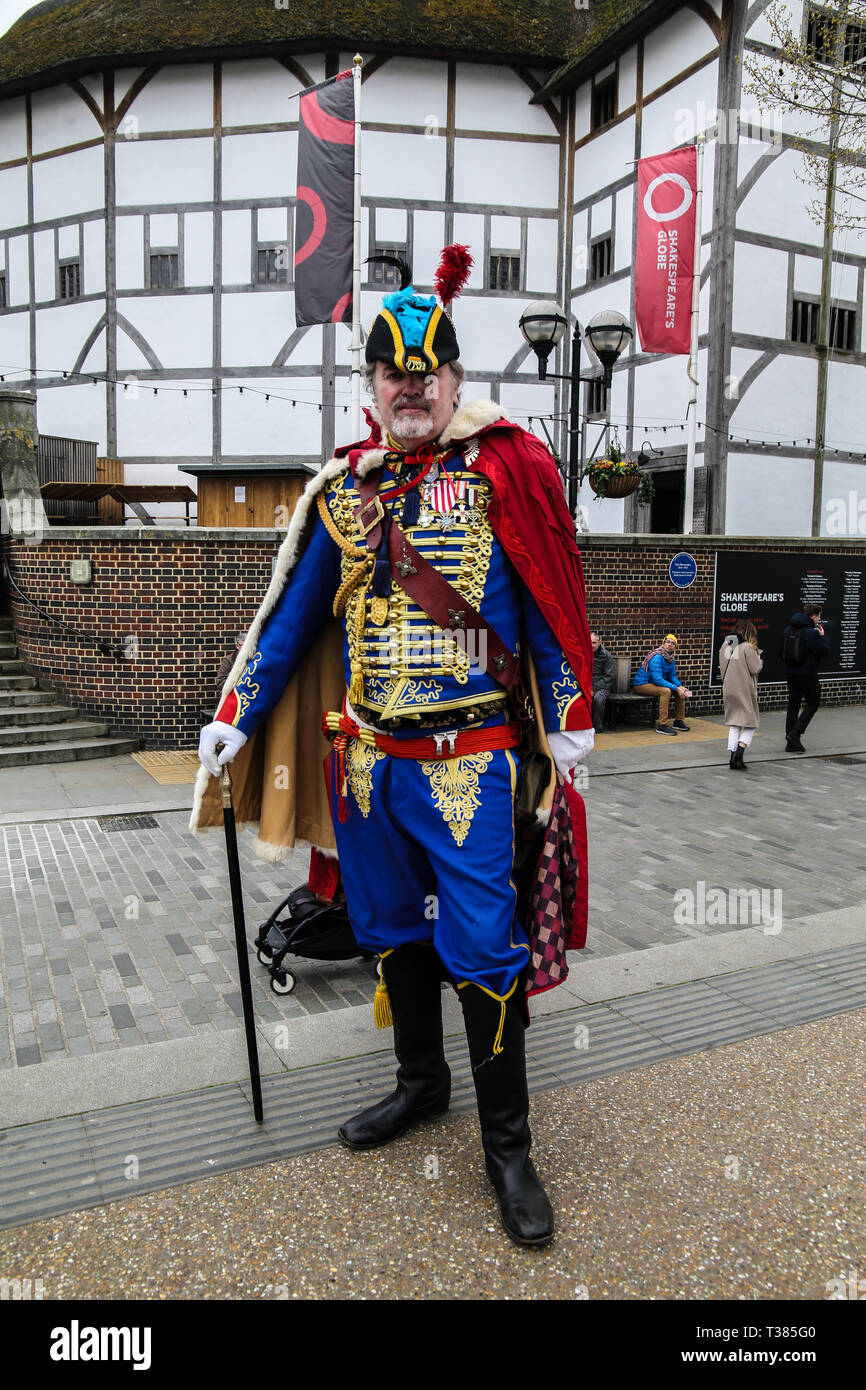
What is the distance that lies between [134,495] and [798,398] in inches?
463

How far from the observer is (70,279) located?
65.5ft

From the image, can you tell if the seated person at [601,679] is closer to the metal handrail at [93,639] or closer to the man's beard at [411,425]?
the metal handrail at [93,639]

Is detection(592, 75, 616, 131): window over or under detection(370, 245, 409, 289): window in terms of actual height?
over

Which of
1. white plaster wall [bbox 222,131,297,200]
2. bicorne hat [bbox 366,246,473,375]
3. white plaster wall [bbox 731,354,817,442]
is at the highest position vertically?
white plaster wall [bbox 222,131,297,200]

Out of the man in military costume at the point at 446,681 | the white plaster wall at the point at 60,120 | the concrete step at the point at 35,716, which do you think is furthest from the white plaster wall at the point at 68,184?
the man in military costume at the point at 446,681

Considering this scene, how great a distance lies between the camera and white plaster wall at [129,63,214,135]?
1864 centimetres

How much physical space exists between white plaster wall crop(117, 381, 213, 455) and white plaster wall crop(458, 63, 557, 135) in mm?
7266

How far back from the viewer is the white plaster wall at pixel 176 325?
1889 cm

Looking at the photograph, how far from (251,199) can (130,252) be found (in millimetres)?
2569

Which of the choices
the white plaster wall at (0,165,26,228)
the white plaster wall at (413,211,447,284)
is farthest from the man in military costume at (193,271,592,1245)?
the white plaster wall at (0,165,26,228)

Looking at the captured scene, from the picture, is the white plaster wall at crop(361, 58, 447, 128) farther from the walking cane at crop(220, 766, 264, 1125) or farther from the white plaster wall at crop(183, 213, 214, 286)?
the walking cane at crop(220, 766, 264, 1125)

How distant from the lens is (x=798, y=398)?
1742 cm

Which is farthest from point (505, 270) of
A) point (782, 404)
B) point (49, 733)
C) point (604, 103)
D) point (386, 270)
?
point (49, 733)

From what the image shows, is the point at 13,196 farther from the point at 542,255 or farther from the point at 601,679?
the point at 601,679
